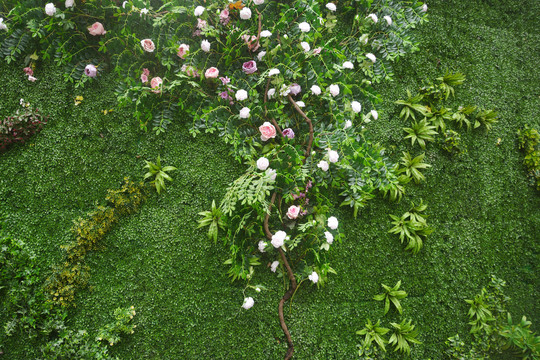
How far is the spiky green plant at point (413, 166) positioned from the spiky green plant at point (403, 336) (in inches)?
64.3

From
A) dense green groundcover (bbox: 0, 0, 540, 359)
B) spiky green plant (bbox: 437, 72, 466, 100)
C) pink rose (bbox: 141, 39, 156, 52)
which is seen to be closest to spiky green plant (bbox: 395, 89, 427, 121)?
dense green groundcover (bbox: 0, 0, 540, 359)

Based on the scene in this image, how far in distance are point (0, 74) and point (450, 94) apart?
17.8 ft

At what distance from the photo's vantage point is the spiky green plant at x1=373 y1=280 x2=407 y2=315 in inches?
130

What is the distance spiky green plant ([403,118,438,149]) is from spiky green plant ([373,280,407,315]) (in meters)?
1.70

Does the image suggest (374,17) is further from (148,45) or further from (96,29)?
(96,29)

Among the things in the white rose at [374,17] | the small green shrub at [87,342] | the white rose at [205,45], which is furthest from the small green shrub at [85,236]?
the white rose at [374,17]

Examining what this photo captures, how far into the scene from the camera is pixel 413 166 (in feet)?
11.8

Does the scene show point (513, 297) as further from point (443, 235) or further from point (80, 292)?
point (80, 292)

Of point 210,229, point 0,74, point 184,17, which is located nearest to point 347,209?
point 210,229

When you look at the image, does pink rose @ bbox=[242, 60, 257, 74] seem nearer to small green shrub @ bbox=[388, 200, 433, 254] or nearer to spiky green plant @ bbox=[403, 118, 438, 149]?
spiky green plant @ bbox=[403, 118, 438, 149]

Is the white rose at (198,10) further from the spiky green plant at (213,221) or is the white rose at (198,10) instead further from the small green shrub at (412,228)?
the small green shrub at (412,228)

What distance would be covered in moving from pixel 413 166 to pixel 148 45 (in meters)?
3.30

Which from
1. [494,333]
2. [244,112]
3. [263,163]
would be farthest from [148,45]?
[494,333]

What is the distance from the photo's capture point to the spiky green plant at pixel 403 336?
3.22 m
